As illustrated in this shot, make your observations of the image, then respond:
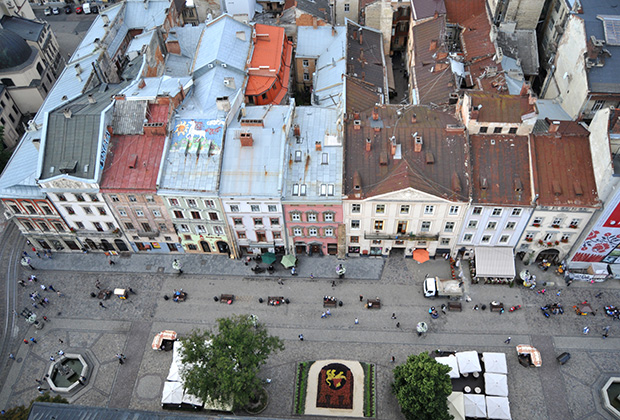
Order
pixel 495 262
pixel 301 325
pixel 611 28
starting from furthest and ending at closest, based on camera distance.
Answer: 1. pixel 611 28
2. pixel 495 262
3. pixel 301 325

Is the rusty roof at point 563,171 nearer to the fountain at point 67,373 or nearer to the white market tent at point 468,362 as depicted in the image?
the white market tent at point 468,362

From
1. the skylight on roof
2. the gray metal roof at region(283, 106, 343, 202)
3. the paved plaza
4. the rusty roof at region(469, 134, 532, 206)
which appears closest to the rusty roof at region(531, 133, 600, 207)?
the rusty roof at region(469, 134, 532, 206)

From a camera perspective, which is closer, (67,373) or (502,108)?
(67,373)

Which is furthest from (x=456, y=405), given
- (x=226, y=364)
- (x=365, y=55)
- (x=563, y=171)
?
(x=365, y=55)

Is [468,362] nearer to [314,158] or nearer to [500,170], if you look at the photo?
[500,170]

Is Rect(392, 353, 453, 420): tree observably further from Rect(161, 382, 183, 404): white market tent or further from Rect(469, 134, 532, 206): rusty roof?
Rect(161, 382, 183, 404): white market tent
